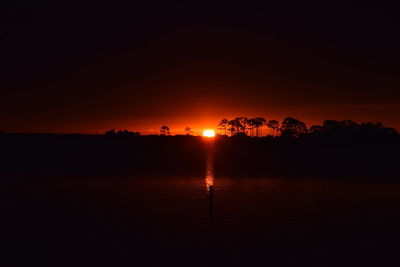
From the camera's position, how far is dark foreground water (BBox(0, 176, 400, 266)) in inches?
727

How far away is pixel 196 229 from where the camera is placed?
23844 millimetres

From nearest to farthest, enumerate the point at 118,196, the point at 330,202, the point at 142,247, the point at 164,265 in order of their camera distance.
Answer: the point at 164,265 → the point at 142,247 → the point at 330,202 → the point at 118,196

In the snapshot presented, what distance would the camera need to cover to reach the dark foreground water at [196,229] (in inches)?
727

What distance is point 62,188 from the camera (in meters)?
43.4

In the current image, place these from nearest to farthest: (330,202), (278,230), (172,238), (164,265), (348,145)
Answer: (164,265) → (172,238) → (278,230) → (330,202) → (348,145)

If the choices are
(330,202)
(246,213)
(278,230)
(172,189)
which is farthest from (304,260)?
(172,189)

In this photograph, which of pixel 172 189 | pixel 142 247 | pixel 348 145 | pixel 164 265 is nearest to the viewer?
pixel 164 265

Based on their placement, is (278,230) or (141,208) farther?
(141,208)

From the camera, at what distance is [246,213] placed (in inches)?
1136

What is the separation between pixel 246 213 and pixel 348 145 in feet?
599

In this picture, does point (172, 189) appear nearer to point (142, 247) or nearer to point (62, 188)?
point (62, 188)

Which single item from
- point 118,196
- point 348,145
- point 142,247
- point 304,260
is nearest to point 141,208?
point 118,196

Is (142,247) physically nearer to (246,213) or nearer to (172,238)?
(172,238)

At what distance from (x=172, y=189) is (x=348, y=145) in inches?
6790
